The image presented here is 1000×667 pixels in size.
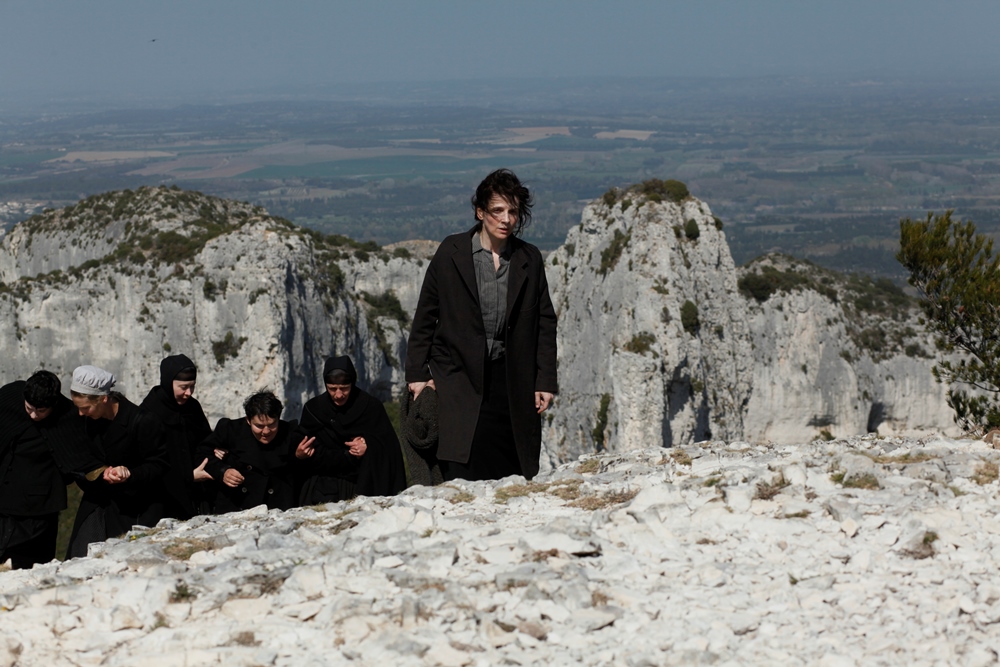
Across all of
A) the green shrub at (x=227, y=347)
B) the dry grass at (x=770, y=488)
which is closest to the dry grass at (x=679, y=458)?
the dry grass at (x=770, y=488)

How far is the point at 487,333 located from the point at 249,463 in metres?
2.87

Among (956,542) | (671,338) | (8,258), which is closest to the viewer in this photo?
(956,542)

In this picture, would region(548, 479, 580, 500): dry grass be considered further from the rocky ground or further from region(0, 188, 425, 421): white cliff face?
region(0, 188, 425, 421): white cliff face

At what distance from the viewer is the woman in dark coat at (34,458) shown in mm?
9109

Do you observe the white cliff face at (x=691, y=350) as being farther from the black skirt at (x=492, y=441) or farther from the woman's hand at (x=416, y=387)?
the woman's hand at (x=416, y=387)

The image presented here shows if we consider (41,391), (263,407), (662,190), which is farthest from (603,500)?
(662,190)

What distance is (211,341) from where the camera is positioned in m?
47.2

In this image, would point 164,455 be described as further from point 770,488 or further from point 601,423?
point 601,423

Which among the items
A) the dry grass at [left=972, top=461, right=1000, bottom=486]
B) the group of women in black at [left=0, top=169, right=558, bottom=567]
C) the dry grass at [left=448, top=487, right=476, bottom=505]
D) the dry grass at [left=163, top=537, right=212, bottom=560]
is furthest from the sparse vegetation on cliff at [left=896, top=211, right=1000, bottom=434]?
the dry grass at [left=163, top=537, right=212, bottom=560]

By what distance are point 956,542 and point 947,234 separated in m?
11.6

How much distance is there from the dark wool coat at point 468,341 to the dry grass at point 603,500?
1.03 meters

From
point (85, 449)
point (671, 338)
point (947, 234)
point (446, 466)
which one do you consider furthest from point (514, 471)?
point (671, 338)

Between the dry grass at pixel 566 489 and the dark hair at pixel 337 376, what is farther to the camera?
the dark hair at pixel 337 376

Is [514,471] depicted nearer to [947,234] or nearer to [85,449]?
[85,449]
